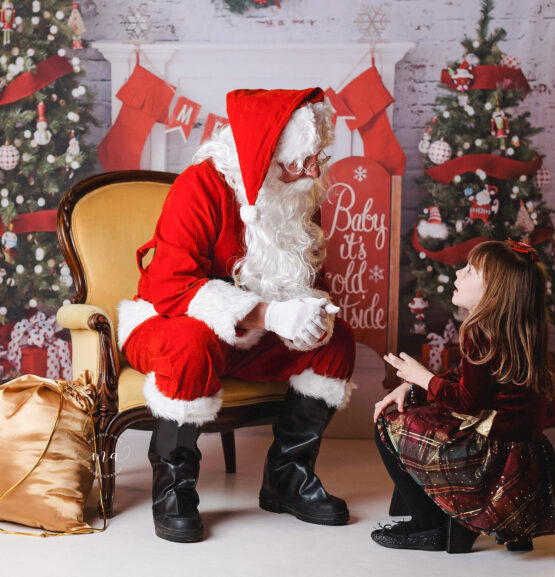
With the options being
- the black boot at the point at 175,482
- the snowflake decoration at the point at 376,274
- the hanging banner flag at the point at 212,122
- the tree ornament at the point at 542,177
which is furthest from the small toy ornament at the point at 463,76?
the black boot at the point at 175,482

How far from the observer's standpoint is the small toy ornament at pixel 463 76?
3207 mm

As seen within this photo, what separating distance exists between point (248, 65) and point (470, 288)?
174 centimetres

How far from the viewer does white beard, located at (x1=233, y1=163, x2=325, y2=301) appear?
2.19 m

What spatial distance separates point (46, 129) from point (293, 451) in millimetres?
1924

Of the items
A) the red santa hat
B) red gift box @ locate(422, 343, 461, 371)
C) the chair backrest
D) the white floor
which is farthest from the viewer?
red gift box @ locate(422, 343, 461, 371)

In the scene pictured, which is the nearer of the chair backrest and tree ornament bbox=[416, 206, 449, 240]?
the chair backrest

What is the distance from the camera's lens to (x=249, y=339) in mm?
2139

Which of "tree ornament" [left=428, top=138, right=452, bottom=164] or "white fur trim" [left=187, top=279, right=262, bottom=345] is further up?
"tree ornament" [left=428, top=138, right=452, bottom=164]

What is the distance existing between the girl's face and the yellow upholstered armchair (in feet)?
2.13

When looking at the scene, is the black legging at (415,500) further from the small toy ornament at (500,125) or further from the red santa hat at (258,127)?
the small toy ornament at (500,125)

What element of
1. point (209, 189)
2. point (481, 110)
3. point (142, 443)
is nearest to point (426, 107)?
point (481, 110)

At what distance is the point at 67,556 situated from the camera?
1896 mm

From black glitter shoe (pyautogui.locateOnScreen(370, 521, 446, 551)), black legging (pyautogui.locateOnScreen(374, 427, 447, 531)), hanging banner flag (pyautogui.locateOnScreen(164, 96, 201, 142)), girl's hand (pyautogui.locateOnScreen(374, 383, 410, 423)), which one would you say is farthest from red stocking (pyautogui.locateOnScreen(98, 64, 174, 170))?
black glitter shoe (pyautogui.locateOnScreen(370, 521, 446, 551))

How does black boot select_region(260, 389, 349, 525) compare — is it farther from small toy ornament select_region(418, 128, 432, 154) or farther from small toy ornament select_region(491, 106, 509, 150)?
small toy ornament select_region(491, 106, 509, 150)
